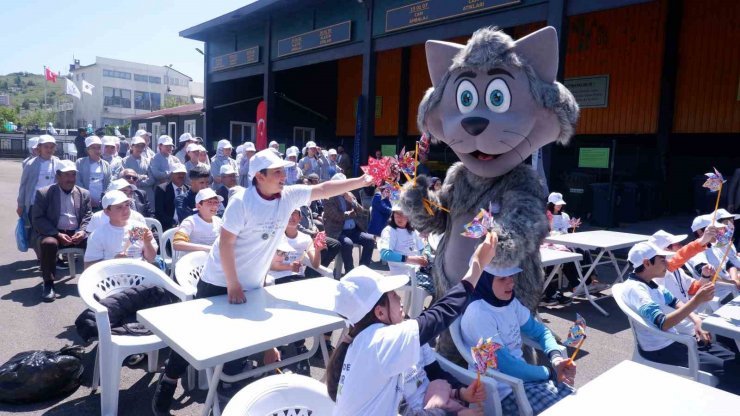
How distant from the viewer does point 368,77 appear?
10.9 metres

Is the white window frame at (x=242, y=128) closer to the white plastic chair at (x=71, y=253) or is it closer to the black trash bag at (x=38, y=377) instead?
the white plastic chair at (x=71, y=253)

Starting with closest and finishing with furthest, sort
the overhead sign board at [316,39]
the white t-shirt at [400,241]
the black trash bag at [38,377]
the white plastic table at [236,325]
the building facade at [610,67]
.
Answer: the white plastic table at [236,325] → the black trash bag at [38,377] → the white t-shirt at [400,241] → the building facade at [610,67] → the overhead sign board at [316,39]

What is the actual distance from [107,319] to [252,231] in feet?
3.08

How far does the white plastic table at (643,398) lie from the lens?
1.74 metres

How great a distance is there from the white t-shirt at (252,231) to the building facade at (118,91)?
62.4 m

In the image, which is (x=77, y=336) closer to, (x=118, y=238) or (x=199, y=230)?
(x=118, y=238)

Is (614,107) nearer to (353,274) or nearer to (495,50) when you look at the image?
(495,50)

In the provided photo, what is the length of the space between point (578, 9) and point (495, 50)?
4.74 metres

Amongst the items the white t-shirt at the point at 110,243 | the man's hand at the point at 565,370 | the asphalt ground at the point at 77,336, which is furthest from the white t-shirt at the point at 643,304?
the white t-shirt at the point at 110,243

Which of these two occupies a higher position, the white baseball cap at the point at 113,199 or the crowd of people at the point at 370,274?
the white baseball cap at the point at 113,199

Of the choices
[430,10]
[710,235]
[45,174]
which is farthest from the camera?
[430,10]

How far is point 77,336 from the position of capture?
13.9ft

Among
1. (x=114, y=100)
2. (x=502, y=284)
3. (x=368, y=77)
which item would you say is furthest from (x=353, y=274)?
(x=114, y=100)

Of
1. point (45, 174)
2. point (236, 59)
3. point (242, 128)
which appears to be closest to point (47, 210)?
point (45, 174)
